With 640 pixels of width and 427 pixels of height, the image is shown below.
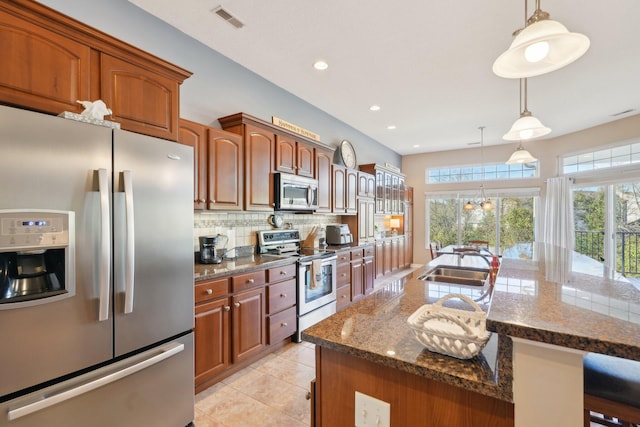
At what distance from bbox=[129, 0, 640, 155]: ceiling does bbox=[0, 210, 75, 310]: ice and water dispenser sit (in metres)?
1.90

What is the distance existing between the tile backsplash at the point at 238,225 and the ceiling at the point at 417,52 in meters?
1.65

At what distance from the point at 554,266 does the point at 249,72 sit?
328cm

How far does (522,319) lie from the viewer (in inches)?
29.1

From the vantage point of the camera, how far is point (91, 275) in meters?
1.39

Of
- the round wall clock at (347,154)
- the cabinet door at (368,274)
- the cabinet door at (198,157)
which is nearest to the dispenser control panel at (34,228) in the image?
the cabinet door at (198,157)

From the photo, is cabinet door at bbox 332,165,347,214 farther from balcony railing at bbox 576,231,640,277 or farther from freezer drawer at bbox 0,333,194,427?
balcony railing at bbox 576,231,640,277

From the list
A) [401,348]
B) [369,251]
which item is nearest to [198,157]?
[401,348]

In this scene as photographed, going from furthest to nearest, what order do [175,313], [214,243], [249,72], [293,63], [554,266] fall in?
[249,72] < [293,63] < [214,243] < [175,313] < [554,266]

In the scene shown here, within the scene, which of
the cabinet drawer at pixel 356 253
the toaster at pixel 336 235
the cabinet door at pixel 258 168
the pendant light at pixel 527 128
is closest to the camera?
the pendant light at pixel 527 128

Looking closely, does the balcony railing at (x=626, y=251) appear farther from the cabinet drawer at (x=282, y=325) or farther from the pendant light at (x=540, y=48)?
the cabinet drawer at (x=282, y=325)

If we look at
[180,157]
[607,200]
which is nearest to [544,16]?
[180,157]

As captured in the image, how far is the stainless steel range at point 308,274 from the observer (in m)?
3.13

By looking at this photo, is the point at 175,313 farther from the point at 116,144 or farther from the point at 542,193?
the point at 542,193

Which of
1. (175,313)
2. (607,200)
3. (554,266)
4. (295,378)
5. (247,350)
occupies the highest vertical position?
(607,200)
